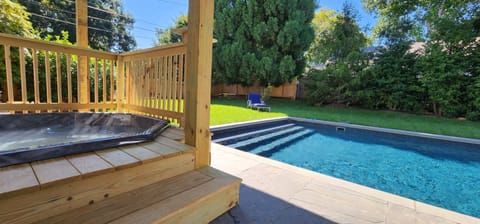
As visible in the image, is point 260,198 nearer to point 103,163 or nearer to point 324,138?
point 103,163

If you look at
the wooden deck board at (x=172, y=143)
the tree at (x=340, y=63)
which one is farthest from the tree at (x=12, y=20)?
the tree at (x=340, y=63)

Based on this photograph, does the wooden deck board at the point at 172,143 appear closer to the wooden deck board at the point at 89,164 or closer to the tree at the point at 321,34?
the wooden deck board at the point at 89,164

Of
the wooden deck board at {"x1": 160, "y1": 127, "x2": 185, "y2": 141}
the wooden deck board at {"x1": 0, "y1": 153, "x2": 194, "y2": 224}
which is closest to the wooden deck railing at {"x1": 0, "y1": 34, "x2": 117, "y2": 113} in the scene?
the wooden deck board at {"x1": 160, "y1": 127, "x2": 185, "y2": 141}

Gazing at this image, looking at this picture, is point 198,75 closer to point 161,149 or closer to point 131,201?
point 161,149

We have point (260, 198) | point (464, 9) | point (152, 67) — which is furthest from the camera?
point (464, 9)

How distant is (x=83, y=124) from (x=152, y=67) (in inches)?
41.5

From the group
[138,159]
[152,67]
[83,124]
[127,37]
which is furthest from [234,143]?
[127,37]

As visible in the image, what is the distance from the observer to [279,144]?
4.70 metres

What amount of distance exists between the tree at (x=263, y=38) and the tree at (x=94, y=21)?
8697 mm

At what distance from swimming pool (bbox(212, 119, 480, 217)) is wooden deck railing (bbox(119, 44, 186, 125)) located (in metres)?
1.58

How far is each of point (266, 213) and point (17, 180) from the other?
4.60 feet

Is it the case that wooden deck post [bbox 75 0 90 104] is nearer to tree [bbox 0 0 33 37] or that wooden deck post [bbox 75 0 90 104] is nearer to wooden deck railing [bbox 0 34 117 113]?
wooden deck railing [bbox 0 34 117 113]

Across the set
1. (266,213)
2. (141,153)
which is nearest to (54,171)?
(141,153)

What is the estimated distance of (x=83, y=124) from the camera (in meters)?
2.64
